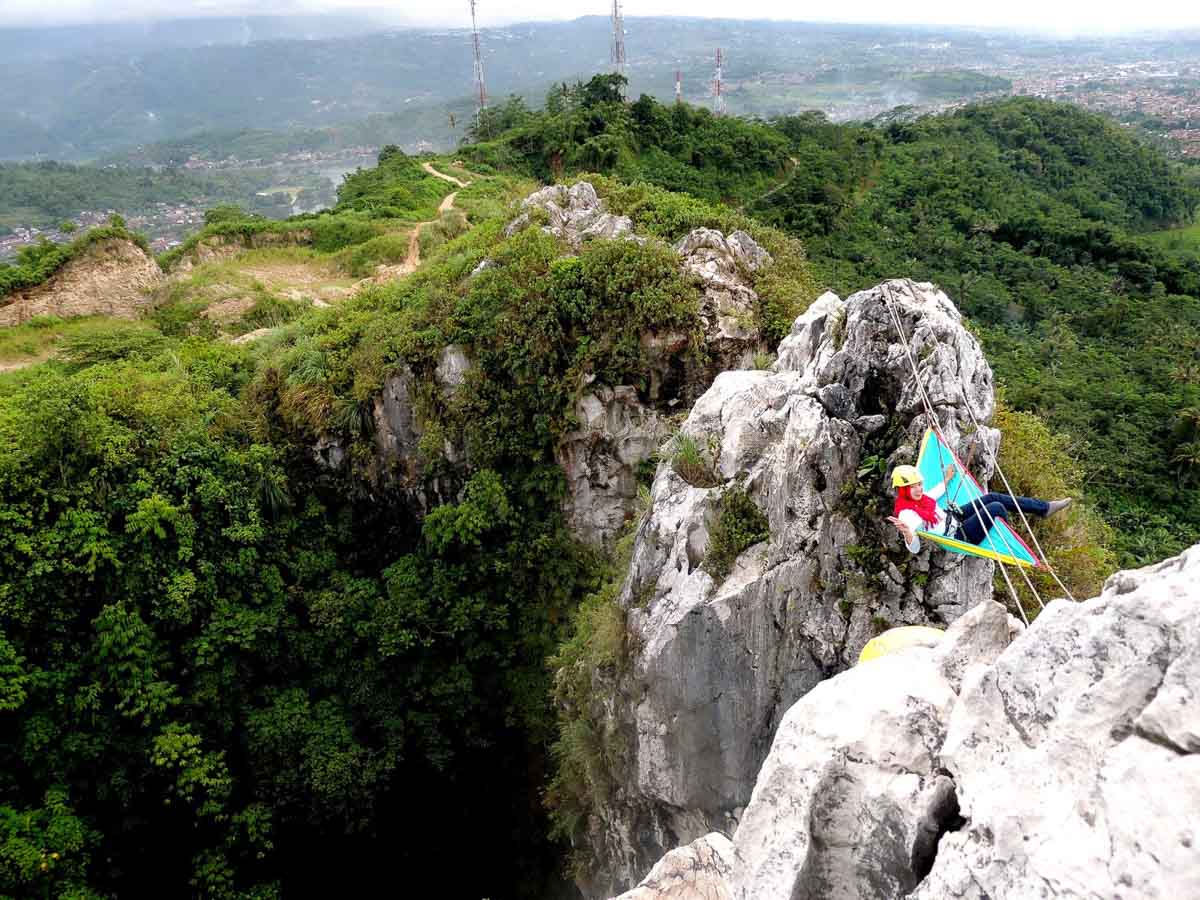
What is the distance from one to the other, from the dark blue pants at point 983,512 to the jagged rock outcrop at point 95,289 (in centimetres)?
2881

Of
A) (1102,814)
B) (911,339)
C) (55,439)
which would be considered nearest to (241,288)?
(55,439)

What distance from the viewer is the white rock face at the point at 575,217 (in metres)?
17.1

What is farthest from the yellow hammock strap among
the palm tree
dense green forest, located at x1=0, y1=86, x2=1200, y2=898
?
the palm tree

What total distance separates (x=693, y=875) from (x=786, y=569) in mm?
3803

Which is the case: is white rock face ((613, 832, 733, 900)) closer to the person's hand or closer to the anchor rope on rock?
the person's hand

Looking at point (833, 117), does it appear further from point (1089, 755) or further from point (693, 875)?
point (1089, 755)

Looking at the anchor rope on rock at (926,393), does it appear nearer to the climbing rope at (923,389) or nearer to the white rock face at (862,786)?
the climbing rope at (923,389)

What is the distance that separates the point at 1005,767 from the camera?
13.5 ft

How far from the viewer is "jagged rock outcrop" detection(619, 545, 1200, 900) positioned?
11.0ft

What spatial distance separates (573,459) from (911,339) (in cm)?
836

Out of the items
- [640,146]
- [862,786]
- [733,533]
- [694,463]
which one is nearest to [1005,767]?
[862,786]

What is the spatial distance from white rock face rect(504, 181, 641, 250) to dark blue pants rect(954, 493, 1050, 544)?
10.8 m

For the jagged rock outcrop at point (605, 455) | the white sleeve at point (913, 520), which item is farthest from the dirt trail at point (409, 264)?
the white sleeve at point (913, 520)

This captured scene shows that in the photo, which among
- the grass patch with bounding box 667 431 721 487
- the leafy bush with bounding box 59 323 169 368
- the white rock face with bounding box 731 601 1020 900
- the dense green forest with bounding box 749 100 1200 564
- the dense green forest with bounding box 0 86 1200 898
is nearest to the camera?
the white rock face with bounding box 731 601 1020 900
